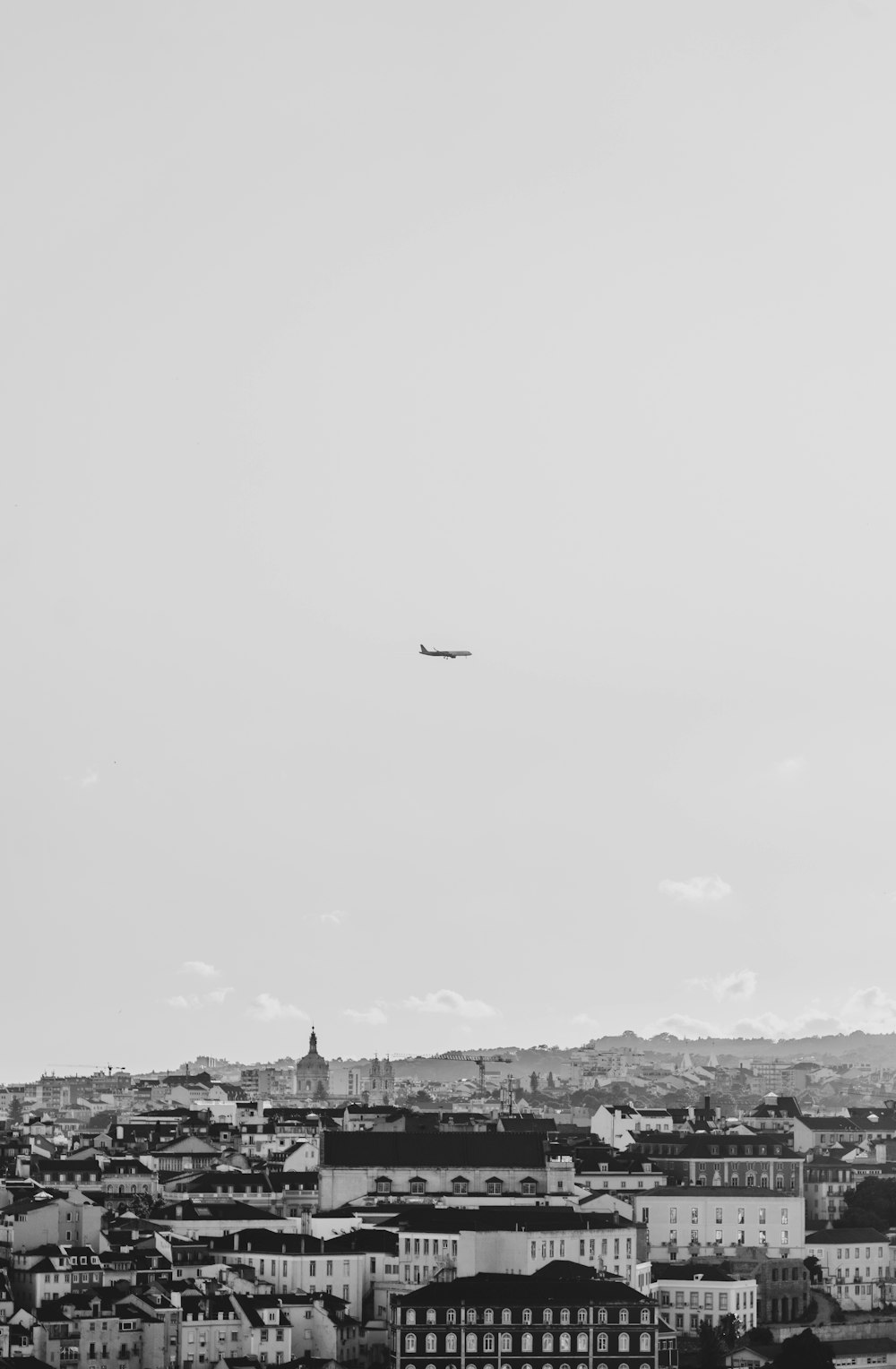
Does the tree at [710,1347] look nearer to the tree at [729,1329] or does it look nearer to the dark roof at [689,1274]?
the tree at [729,1329]


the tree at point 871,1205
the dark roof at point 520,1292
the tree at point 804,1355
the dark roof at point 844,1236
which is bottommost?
the tree at point 804,1355

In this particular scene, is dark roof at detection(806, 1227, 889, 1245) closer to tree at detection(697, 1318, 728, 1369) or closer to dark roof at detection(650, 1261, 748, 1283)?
dark roof at detection(650, 1261, 748, 1283)

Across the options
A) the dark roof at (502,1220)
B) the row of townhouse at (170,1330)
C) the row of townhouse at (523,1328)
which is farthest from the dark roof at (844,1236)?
the row of townhouse at (170,1330)

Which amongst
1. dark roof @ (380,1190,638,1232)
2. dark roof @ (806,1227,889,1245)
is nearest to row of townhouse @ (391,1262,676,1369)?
dark roof @ (380,1190,638,1232)

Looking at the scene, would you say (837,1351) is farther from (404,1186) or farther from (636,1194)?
(404,1186)

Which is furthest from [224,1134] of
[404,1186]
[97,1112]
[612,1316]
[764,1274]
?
[97,1112]

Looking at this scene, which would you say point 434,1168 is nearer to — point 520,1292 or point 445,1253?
point 445,1253
